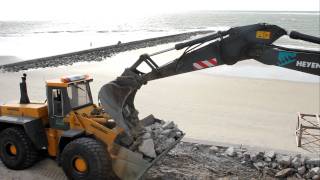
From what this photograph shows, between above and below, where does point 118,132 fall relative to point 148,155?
above

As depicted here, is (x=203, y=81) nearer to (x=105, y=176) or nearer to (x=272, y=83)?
(x=272, y=83)

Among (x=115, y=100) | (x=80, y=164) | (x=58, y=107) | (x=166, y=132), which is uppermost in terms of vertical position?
(x=115, y=100)

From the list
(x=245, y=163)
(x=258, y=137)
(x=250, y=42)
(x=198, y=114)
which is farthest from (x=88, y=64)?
(x=250, y=42)

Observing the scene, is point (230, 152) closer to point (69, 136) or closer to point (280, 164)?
point (280, 164)

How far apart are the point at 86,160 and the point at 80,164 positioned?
0.26 m

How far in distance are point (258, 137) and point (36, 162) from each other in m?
6.13

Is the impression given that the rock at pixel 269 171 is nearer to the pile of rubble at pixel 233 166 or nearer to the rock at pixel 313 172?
the pile of rubble at pixel 233 166

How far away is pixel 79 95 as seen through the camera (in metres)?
8.64

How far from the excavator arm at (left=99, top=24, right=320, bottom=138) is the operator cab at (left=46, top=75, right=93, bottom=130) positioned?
44.9 inches

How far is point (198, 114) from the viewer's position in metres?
14.6

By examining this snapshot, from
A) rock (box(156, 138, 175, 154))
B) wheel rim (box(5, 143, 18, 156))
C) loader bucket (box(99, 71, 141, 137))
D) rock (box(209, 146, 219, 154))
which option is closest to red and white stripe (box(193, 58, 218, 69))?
loader bucket (box(99, 71, 141, 137))

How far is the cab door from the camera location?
8234mm

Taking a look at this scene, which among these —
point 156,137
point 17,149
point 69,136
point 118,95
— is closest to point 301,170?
point 156,137

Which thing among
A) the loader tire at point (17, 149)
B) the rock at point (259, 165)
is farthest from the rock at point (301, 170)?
the loader tire at point (17, 149)
